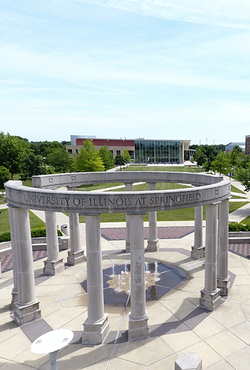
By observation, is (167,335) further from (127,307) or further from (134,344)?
(127,307)

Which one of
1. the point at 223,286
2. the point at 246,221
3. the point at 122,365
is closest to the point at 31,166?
the point at 246,221

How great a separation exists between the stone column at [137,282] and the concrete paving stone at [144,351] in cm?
43

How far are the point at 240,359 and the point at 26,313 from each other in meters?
10.7

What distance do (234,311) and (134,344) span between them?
622cm

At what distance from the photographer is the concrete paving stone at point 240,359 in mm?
11188

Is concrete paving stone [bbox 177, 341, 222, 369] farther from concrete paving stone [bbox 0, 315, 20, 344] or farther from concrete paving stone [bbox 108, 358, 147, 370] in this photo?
concrete paving stone [bbox 0, 315, 20, 344]

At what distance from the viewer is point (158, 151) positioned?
150 m

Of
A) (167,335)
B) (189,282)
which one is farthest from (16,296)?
(189,282)

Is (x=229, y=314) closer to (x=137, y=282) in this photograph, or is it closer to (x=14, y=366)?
(x=137, y=282)

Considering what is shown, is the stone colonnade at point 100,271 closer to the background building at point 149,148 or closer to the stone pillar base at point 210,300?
the stone pillar base at point 210,300

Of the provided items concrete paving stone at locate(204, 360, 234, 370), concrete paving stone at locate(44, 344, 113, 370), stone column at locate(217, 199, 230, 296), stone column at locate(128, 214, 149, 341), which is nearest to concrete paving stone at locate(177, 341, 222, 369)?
concrete paving stone at locate(204, 360, 234, 370)

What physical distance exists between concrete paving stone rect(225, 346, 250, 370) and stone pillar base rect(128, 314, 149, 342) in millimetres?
3745

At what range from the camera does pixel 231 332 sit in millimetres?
13383

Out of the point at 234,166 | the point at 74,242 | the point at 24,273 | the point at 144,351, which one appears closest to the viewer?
the point at 144,351
